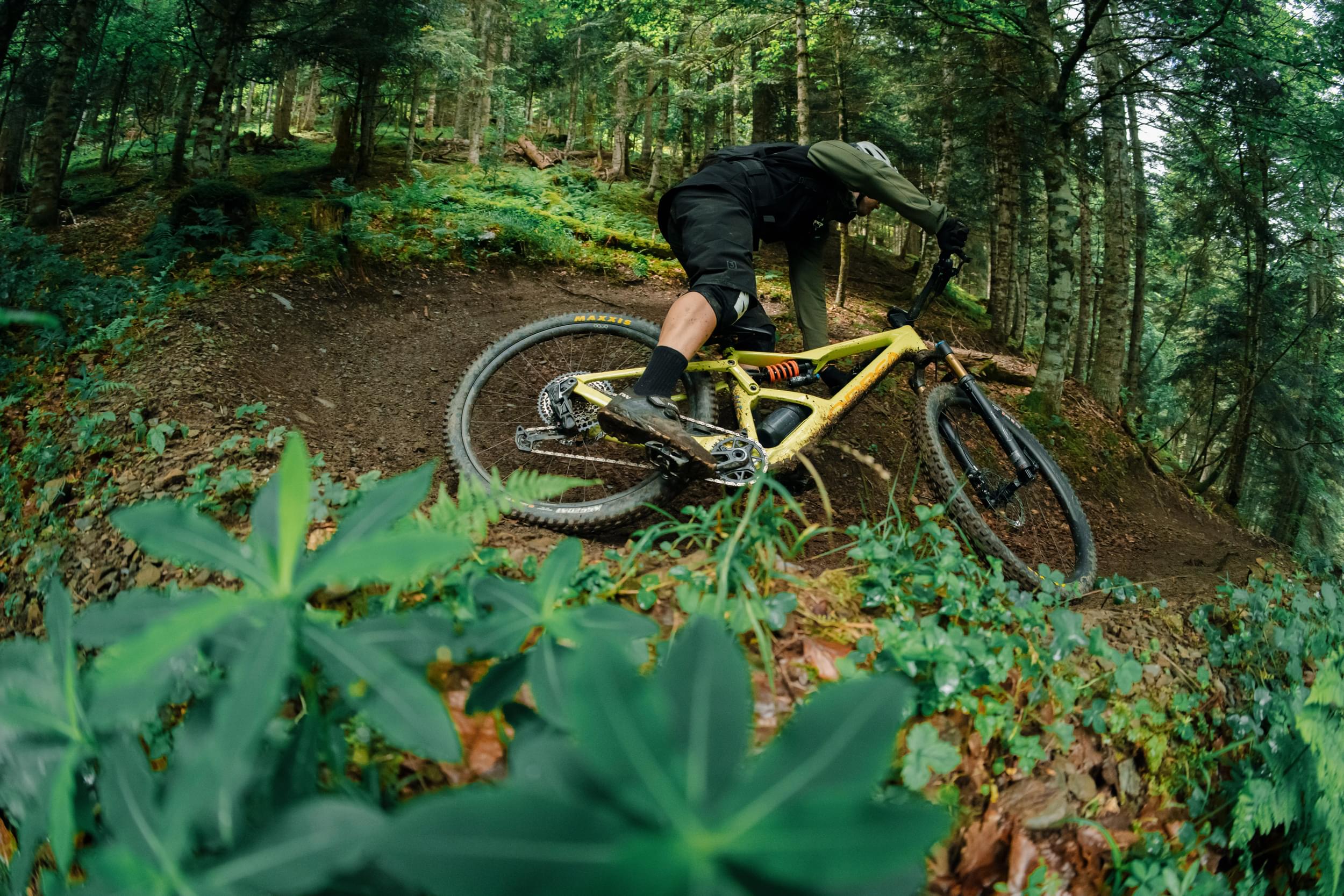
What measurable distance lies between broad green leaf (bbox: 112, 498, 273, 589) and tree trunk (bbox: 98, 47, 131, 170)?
1930 cm

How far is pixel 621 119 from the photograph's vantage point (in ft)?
52.3

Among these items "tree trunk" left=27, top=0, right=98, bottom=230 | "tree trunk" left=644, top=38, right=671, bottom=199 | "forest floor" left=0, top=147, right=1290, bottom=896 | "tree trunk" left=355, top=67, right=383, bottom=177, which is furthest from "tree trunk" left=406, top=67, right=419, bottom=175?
"forest floor" left=0, top=147, right=1290, bottom=896

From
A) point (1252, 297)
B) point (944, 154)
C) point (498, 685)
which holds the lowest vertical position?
point (498, 685)

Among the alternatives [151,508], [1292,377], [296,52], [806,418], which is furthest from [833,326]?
[1292,377]

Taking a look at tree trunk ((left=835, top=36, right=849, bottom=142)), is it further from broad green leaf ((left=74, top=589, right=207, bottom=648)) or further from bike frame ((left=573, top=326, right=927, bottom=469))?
broad green leaf ((left=74, top=589, right=207, bottom=648))

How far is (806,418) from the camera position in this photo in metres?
3.74

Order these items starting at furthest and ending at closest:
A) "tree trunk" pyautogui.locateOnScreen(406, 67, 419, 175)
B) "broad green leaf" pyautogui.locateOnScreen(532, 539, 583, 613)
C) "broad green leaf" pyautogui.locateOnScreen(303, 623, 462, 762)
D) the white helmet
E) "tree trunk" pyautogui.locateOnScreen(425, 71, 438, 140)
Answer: "tree trunk" pyautogui.locateOnScreen(425, 71, 438, 140) < "tree trunk" pyautogui.locateOnScreen(406, 67, 419, 175) < the white helmet < "broad green leaf" pyautogui.locateOnScreen(532, 539, 583, 613) < "broad green leaf" pyautogui.locateOnScreen(303, 623, 462, 762)

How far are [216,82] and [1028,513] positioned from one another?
12781mm

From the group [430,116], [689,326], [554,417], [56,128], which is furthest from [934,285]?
[430,116]

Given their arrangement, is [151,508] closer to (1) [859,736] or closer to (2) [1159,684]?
(1) [859,736]

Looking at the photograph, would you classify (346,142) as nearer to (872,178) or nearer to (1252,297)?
(872,178)

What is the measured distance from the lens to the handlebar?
3.85 m

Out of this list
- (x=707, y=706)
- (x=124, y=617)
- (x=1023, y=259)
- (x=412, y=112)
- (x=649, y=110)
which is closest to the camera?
(x=707, y=706)

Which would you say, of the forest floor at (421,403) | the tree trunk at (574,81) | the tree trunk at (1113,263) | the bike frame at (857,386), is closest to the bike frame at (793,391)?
the bike frame at (857,386)
